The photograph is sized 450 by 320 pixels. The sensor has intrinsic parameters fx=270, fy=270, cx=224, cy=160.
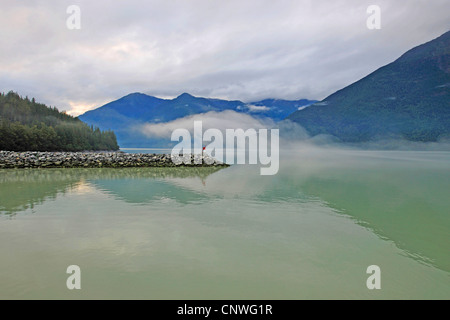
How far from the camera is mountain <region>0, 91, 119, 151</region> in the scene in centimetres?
6862

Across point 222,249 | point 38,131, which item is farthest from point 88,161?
point 38,131

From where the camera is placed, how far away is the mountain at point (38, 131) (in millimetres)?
68625

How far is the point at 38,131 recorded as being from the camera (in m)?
76.3

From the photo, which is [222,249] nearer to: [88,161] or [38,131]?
[88,161]

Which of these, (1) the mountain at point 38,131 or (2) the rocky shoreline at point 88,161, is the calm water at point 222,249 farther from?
(1) the mountain at point 38,131

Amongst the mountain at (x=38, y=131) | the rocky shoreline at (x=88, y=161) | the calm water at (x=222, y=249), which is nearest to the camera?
the calm water at (x=222, y=249)

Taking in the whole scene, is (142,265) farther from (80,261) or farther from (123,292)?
(80,261)

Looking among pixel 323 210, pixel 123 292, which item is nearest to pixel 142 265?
pixel 123 292

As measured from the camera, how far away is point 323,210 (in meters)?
13.7

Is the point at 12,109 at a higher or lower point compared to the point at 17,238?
higher

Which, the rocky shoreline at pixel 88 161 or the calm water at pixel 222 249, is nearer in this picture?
the calm water at pixel 222 249

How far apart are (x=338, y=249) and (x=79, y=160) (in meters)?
42.7

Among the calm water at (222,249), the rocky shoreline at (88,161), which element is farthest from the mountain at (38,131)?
the calm water at (222,249)

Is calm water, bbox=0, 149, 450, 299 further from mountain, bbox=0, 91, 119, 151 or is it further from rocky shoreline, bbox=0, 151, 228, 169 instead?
mountain, bbox=0, 91, 119, 151
